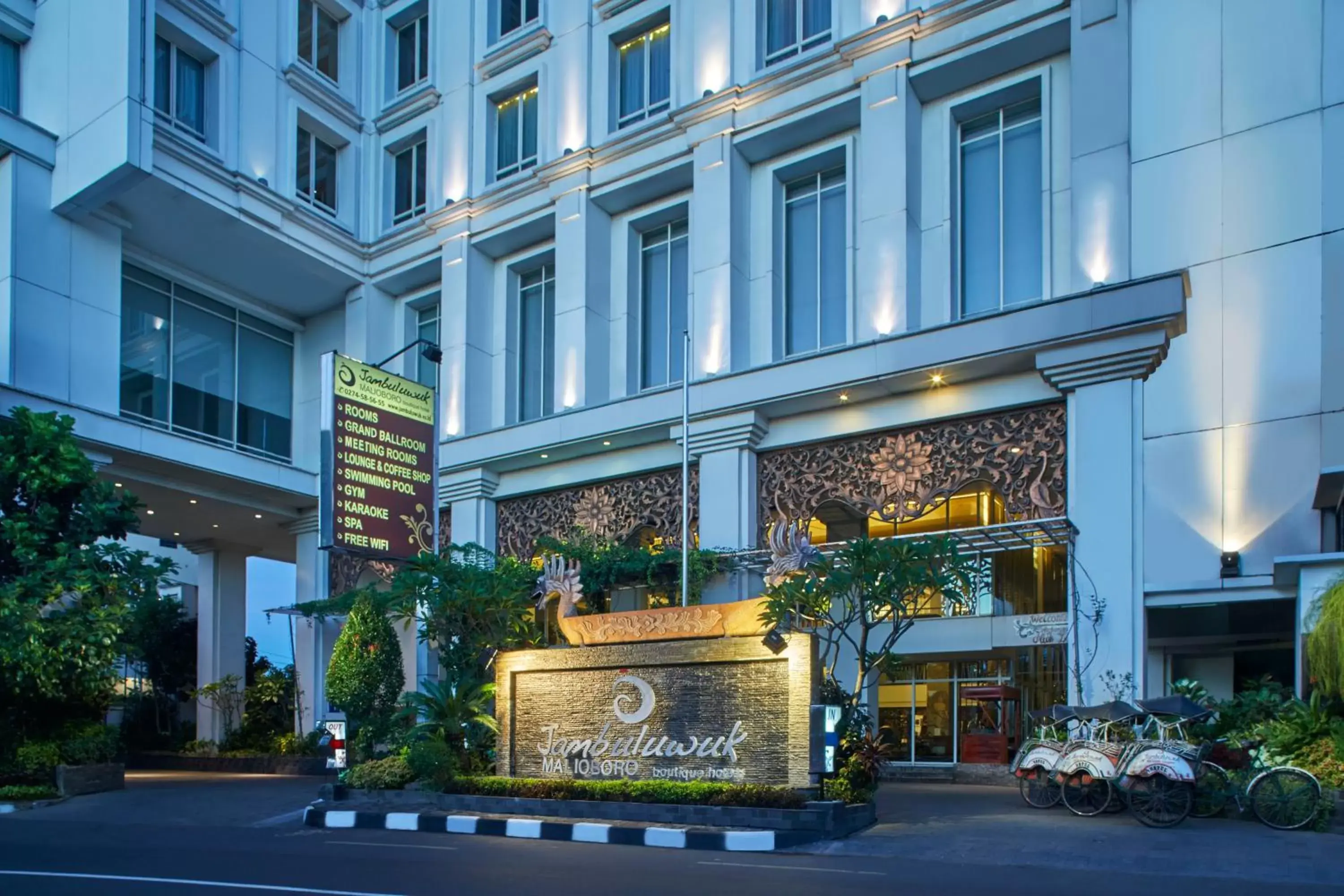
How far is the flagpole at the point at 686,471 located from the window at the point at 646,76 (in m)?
5.68

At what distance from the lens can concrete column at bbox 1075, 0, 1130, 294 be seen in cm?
1855

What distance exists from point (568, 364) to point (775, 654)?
39.0 ft

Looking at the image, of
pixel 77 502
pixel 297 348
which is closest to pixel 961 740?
pixel 77 502

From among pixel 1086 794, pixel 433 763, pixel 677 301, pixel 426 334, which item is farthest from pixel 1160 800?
pixel 426 334

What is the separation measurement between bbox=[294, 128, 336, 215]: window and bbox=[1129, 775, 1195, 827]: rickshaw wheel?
2349cm

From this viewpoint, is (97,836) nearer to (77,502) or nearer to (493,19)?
(77,502)

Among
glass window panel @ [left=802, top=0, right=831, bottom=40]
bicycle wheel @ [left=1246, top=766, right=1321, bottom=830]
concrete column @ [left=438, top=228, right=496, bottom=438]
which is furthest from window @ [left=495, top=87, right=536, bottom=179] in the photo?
bicycle wheel @ [left=1246, top=766, right=1321, bottom=830]

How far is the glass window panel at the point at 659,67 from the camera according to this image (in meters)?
25.4

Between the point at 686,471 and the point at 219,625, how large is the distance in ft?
58.7

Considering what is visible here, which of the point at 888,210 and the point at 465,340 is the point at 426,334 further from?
the point at 888,210

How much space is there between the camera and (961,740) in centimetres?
2256

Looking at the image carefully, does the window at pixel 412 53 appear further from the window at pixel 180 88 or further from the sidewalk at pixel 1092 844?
the sidewalk at pixel 1092 844

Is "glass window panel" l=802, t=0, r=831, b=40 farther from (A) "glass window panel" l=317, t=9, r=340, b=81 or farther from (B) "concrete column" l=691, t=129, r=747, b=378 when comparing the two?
(A) "glass window panel" l=317, t=9, r=340, b=81

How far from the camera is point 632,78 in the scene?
26.1 m
